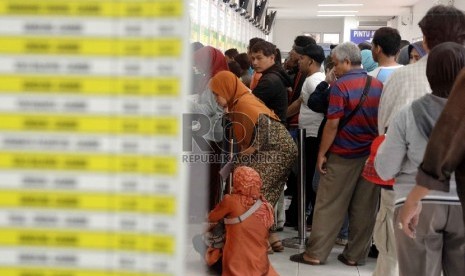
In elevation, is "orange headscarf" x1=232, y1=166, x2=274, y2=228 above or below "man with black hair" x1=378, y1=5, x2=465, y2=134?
below

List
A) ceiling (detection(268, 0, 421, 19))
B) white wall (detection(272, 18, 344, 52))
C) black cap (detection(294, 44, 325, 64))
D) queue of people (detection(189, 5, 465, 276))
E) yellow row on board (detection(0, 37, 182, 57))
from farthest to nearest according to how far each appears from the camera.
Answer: white wall (detection(272, 18, 344, 52)) → ceiling (detection(268, 0, 421, 19)) → black cap (detection(294, 44, 325, 64)) → queue of people (detection(189, 5, 465, 276)) → yellow row on board (detection(0, 37, 182, 57))

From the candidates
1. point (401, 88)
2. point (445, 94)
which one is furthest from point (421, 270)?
point (401, 88)

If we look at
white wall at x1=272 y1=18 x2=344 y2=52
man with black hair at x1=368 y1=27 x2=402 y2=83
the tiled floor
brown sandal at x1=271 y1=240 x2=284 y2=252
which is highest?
white wall at x1=272 y1=18 x2=344 y2=52

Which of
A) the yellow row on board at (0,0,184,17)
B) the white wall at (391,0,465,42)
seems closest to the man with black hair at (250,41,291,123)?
the yellow row on board at (0,0,184,17)

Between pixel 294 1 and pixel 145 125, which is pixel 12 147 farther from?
pixel 294 1

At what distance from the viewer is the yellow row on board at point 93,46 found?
2.40 ft

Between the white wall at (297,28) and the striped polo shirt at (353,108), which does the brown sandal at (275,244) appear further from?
the white wall at (297,28)

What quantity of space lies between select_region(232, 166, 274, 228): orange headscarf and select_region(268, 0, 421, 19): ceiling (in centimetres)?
1350

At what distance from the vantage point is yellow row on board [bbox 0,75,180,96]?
73 centimetres

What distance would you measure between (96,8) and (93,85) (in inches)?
3.8

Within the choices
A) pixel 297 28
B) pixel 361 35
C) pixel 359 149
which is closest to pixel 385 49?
pixel 359 149

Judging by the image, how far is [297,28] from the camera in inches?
874

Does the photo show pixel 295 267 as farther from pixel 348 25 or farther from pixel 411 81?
pixel 348 25

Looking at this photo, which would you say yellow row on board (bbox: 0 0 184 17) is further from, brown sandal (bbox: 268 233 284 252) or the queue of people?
brown sandal (bbox: 268 233 284 252)
